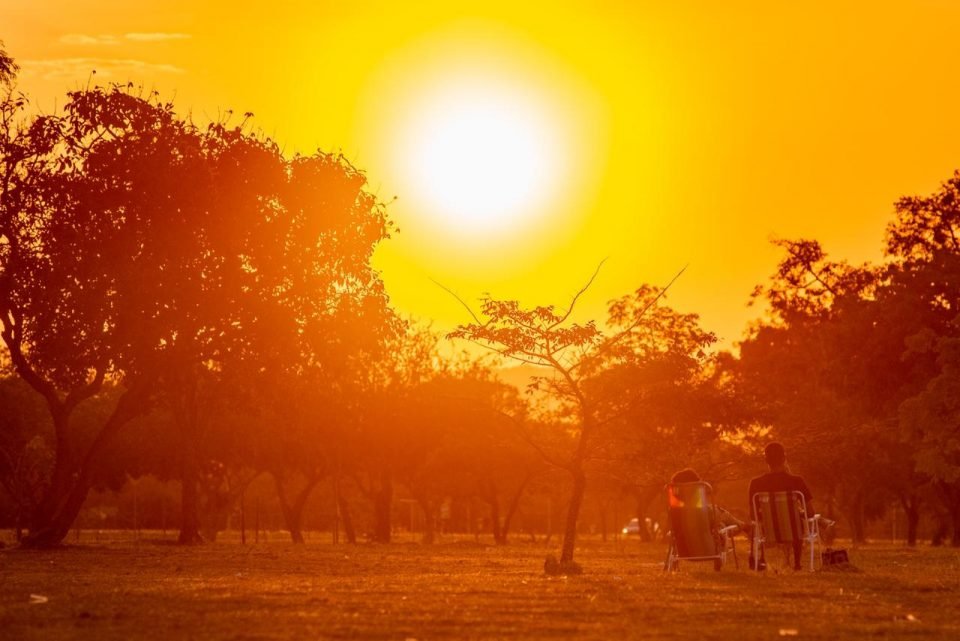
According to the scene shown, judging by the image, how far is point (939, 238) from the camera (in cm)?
4697

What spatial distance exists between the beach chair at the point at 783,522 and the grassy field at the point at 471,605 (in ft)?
1.33

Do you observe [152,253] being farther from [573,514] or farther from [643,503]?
[643,503]

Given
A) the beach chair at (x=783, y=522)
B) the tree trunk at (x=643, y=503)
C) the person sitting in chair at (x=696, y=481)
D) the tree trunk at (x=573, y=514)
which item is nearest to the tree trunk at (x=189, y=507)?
the tree trunk at (x=573, y=514)

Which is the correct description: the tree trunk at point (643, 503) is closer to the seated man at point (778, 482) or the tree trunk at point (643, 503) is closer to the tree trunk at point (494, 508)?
the tree trunk at point (494, 508)

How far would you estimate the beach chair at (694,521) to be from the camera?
19.9 metres

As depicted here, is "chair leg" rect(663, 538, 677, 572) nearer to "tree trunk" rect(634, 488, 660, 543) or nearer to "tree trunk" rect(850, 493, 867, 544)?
"tree trunk" rect(634, 488, 660, 543)

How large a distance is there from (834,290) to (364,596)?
42.0 m

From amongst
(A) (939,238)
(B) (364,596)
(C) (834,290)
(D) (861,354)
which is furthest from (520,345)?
(C) (834,290)

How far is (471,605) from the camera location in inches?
511

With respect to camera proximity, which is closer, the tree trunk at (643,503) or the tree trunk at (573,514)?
the tree trunk at (573,514)

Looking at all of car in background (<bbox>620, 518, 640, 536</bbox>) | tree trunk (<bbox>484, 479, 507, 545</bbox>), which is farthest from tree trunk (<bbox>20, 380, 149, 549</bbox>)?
car in background (<bbox>620, 518, 640, 536</bbox>)

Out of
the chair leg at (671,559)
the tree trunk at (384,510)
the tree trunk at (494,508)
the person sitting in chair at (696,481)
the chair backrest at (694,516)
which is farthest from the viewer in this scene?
the tree trunk at (494,508)

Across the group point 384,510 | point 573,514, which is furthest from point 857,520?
point 573,514

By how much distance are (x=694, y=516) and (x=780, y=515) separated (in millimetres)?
1335
